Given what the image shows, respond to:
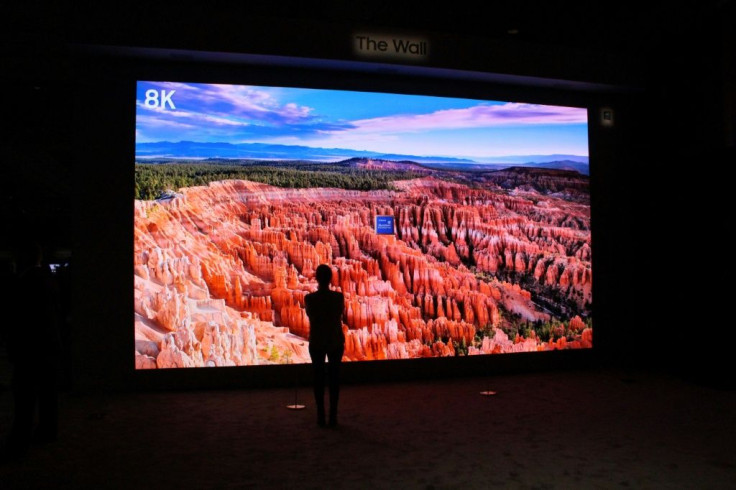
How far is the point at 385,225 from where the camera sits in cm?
729

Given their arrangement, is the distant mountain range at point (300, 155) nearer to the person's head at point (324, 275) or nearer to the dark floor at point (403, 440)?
A: the person's head at point (324, 275)

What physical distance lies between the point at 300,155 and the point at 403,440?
373 centimetres

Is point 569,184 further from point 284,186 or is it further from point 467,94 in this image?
point 284,186

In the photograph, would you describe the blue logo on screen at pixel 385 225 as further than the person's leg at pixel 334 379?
Yes

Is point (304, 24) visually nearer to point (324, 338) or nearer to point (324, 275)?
point (324, 275)

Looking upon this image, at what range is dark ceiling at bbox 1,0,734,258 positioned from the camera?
6355mm

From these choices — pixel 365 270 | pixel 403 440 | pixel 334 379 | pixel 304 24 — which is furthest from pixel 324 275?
pixel 304 24

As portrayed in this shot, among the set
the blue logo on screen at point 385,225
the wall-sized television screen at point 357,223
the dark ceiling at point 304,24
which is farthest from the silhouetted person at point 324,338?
the dark ceiling at point 304,24
